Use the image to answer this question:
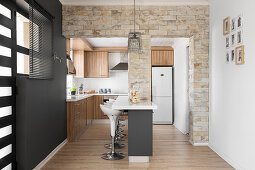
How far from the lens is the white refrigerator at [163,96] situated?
685 centimetres

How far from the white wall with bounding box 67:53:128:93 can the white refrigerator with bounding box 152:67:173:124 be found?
149 centimetres

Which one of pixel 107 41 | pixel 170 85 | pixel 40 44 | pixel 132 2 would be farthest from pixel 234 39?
pixel 107 41

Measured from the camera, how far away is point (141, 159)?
11.6 ft

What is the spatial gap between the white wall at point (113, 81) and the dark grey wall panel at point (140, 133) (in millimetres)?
4573

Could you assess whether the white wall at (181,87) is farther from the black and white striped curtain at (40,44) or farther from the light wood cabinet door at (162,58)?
the black and white striped curtain at (40,44)

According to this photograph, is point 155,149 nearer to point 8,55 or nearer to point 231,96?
point 231,96

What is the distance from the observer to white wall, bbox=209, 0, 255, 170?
288 centimetres

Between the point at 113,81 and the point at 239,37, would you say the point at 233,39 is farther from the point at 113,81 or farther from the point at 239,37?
the point at 113,81

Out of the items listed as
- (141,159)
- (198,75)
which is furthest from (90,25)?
(141,159)

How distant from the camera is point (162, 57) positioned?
7.30 meters

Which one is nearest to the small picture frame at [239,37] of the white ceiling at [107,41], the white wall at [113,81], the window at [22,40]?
the window at [22,40]

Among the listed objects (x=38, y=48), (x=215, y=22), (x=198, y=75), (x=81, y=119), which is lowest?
(x=81, y=119)

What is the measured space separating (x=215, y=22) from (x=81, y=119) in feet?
12.2

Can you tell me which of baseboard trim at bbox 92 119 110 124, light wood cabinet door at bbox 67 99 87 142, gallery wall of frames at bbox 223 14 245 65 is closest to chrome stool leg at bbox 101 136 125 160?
light wood cabinet door at bbox 67 99 87 142
